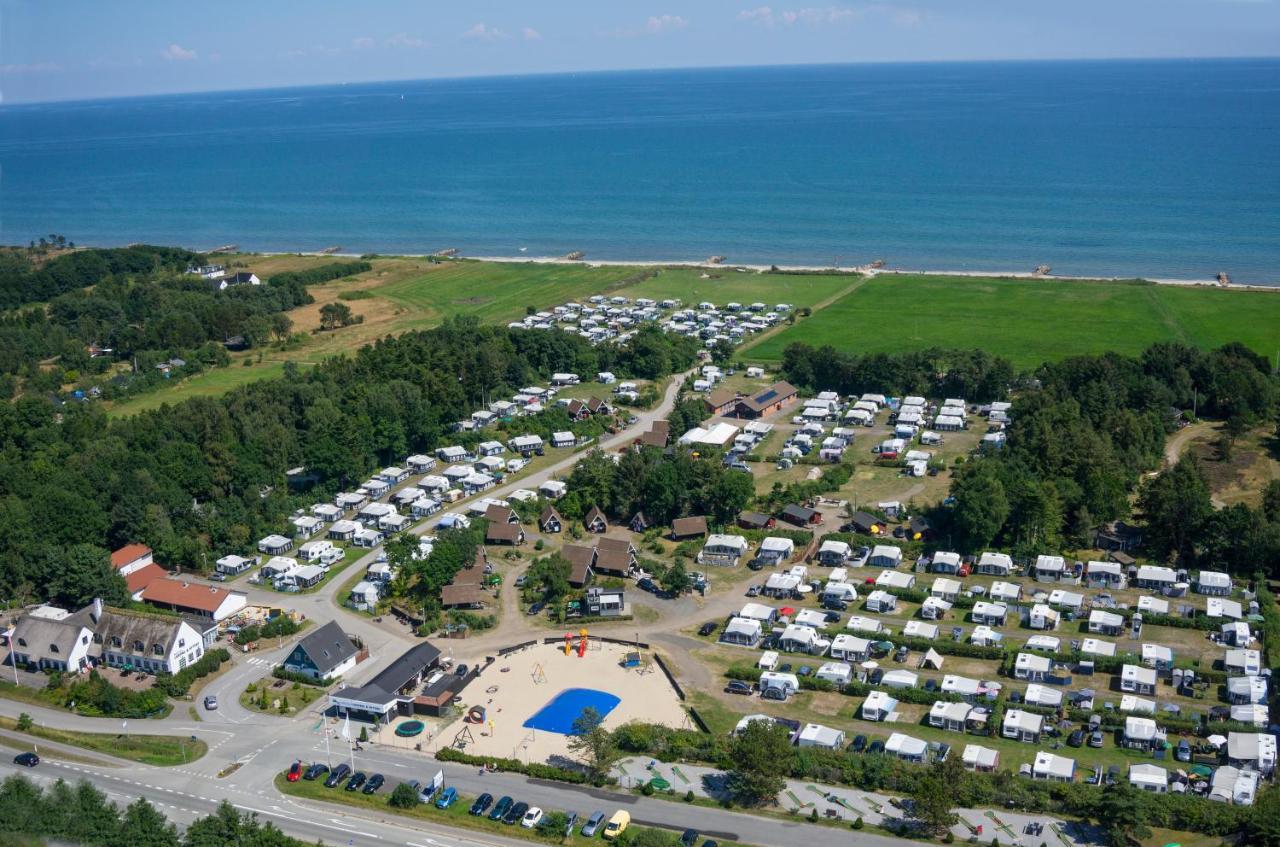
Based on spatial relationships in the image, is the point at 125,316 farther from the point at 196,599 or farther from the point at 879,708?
the point at 879,708

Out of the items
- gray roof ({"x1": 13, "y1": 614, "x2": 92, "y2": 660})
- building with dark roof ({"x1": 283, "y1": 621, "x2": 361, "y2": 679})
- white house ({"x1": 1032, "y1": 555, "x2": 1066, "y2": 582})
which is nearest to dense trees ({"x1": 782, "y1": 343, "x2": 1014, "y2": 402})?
white house ({"x1": 1032, "y1": 555, "x2": 1066, "y2": 582})

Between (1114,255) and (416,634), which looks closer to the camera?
(416,634)

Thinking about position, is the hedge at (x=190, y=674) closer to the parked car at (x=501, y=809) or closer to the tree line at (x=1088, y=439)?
the parked car at (x=501, y=809)

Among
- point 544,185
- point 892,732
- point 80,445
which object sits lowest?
point 892,732

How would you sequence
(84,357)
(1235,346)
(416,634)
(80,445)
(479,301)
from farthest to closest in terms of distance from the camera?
1. (479,301)
2. (84,357)
3. (1235,346)
4. (80,445)
5. (416,634)

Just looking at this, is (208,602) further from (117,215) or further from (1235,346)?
(117,215)

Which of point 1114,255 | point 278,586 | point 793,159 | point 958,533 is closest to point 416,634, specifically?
point 278,586
